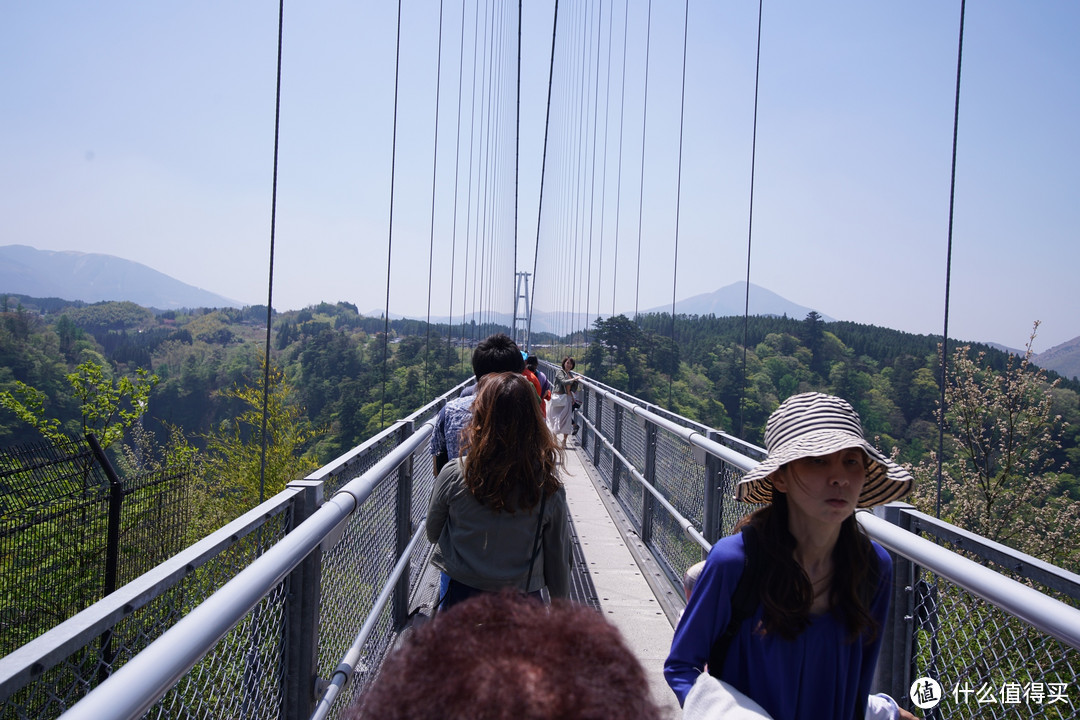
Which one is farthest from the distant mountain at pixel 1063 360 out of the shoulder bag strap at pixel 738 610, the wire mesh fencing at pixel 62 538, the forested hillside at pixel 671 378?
the wire mesh fencing at pixel 62 538

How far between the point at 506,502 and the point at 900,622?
0.96 meters

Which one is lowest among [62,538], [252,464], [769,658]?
[252,464]

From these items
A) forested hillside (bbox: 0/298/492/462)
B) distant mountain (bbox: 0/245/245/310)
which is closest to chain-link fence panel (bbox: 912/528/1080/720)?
forested hillside (bbox: 0/298/492/462)

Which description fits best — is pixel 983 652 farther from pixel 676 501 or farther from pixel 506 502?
pixel 676 501

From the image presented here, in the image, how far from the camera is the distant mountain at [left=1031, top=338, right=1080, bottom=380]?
1413cm

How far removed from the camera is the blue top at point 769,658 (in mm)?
1161

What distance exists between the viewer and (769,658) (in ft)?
3.80

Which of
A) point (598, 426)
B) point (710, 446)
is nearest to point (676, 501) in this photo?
point (710, 446)

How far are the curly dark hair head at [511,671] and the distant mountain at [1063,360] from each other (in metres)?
15.1

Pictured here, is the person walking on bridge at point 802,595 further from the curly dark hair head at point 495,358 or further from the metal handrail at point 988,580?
the curly dark hair head at point 495,358

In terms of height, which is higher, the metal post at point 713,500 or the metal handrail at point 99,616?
the metal handrail at point 99,616

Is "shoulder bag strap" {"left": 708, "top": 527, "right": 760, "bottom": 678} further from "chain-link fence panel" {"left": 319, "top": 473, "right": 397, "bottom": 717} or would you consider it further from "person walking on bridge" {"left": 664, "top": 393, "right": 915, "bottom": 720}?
"chain-link fence panel" {"left": 319, "top": 473, "right": 397, "bottom": 717}

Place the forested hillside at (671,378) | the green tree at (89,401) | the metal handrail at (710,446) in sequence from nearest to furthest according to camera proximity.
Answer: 1. the metal handrail at (710,446)
2. the forested hillside at (671,378)
3. the green tree at (89,401)

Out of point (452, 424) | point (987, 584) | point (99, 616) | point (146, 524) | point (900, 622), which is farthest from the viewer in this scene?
point (146, 524)
